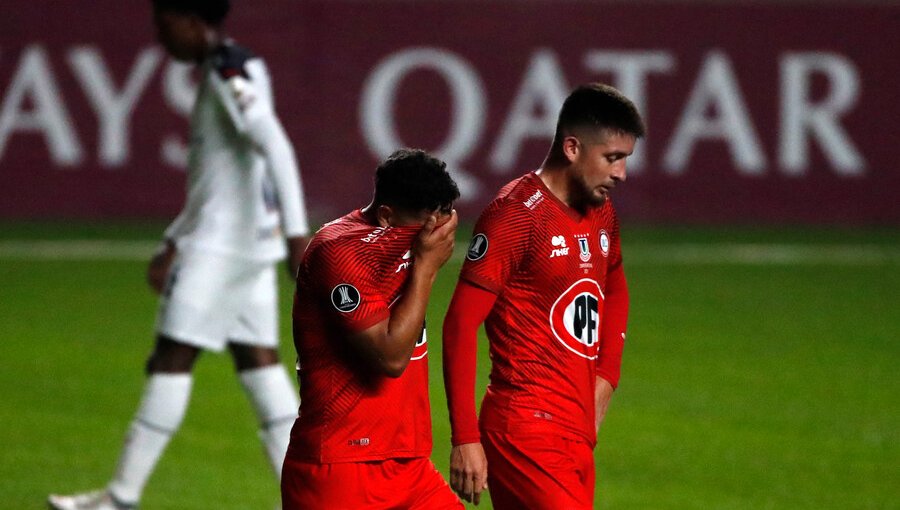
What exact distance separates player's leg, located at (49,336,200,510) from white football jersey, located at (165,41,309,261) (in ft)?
1.63

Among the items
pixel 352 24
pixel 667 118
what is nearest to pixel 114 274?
pixel 352 24

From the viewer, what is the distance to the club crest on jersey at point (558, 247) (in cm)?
489

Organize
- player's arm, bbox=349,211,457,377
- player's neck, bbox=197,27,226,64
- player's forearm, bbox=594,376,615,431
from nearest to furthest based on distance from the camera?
player's arm, bbox=349,211,457,377, player's forearm, bbox=594,376,615,431, player's neck, bbox=197,27,226,64

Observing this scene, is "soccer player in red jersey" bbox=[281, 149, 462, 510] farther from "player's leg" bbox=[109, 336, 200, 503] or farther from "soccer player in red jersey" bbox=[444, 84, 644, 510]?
"player's leg" bbox=[109, 336, 200, 503]

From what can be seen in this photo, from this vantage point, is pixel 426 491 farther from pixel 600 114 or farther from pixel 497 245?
pixel 600 114

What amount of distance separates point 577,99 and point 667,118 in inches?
527

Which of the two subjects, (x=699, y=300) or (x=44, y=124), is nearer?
(x=699, y=300)

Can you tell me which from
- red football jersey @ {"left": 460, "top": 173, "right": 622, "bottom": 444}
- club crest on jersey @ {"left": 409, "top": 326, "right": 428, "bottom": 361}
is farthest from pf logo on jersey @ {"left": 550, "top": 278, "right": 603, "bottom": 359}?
club crest on jersey @ {"left": 409, "top": 326, "right": 428, "bottom": 361}

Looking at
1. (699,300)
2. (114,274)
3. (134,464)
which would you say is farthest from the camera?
(114,274)

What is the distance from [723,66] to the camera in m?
18.1

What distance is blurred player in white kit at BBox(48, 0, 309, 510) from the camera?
21.1 feet

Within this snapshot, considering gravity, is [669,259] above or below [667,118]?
below

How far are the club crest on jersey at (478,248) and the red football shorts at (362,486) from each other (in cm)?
63

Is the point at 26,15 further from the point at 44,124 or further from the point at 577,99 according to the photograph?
the point at 577,99
